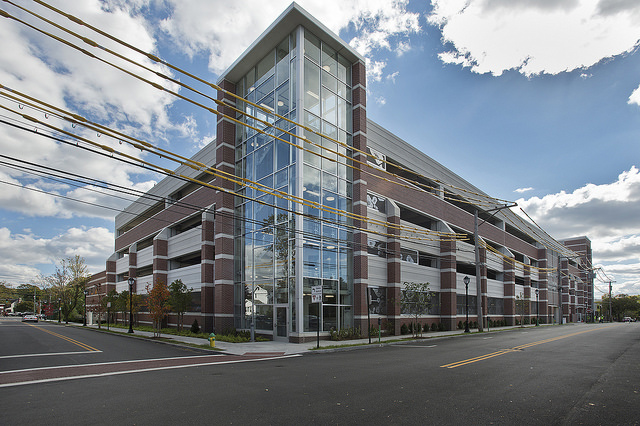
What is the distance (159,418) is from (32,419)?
2.47 meters

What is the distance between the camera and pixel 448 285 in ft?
121

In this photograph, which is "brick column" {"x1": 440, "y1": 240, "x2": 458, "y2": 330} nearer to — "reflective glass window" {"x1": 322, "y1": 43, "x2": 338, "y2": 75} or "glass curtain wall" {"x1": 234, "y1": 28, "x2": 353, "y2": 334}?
"glass curtain wall" {"x1": 234, "y1": 28, "x2": 353, "y2": 334}

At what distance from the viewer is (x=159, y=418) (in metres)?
7.39

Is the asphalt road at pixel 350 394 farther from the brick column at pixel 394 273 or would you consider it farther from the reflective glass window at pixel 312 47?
the reflective glass window at pixel 312 47

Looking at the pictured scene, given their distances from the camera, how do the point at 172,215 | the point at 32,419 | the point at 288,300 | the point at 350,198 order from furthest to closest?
the point at 172,215, the point at 350,198, the point at 288,300, the point at 32,419

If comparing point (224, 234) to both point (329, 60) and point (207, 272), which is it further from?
point (329, 60)

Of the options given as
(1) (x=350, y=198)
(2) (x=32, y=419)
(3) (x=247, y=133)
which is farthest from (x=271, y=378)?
(3) (x=247, y=133)

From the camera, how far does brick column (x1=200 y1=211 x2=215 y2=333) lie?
31.9m

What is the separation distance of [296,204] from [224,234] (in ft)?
26.2

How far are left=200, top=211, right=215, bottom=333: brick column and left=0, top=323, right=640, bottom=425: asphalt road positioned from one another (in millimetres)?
→ 17445

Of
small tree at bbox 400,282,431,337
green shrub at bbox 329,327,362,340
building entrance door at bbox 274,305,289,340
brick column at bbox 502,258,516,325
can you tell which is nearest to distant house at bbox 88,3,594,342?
building entrance door at bbox 274,305,289,340

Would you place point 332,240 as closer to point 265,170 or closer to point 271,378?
point 265,170

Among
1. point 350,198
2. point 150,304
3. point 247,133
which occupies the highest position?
point 247,133

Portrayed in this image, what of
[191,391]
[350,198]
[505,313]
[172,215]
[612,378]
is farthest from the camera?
[505,313]
